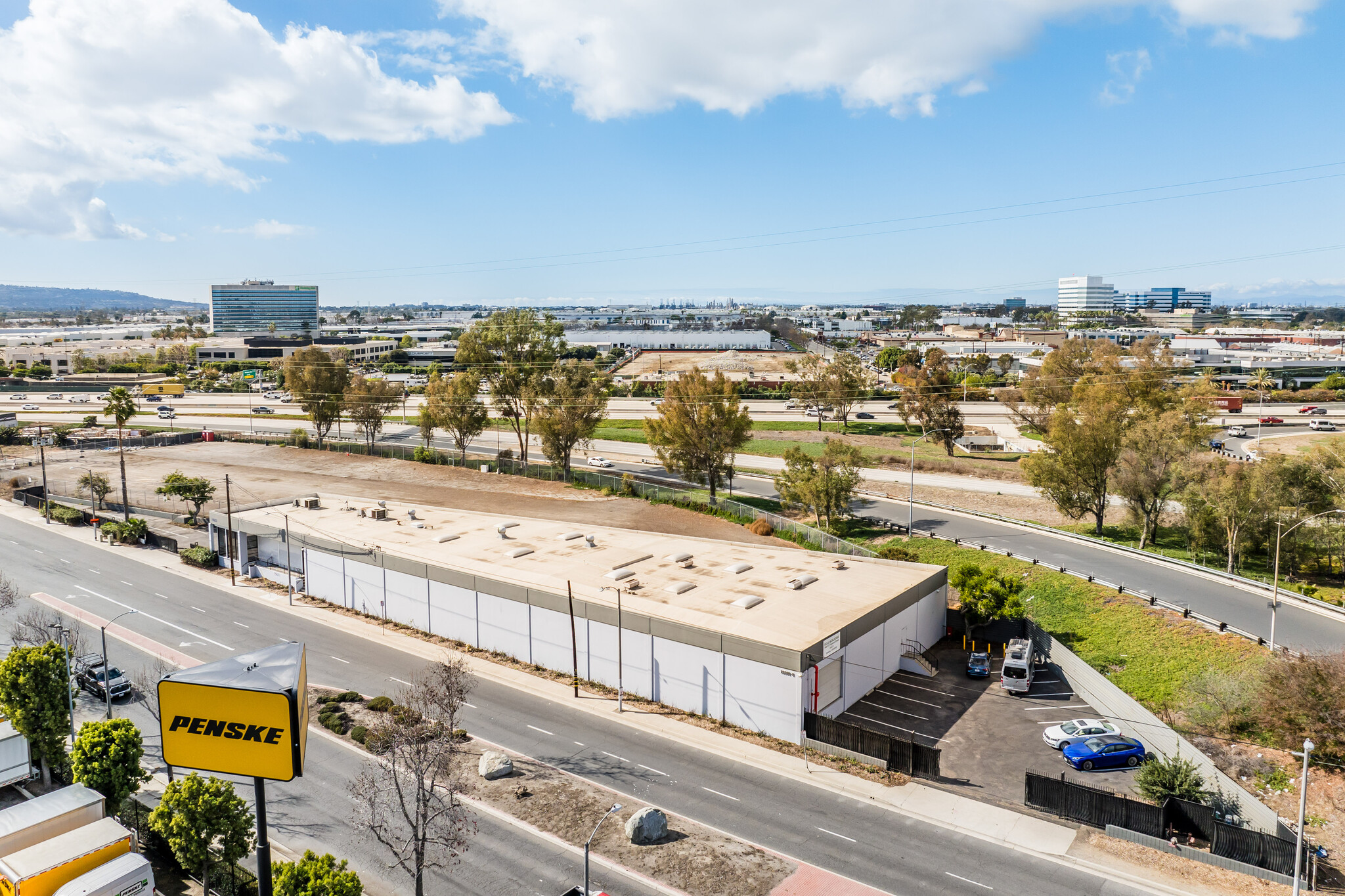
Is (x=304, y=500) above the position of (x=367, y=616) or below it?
above

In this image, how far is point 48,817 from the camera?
2258 cm

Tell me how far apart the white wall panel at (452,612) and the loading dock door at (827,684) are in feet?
60.1

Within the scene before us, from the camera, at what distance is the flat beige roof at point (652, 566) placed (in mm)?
35750

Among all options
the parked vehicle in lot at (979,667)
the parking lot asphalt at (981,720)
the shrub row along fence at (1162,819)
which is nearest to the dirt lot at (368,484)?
the parked vehicle in lot at (979,667)

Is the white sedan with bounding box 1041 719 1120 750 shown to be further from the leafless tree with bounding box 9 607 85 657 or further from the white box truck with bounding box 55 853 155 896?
the leafless tree with bounding box 9 607 85 657

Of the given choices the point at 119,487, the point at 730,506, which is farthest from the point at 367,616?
the point at 119,487

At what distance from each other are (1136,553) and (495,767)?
135 feet

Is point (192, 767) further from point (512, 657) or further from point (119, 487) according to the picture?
point (119, 487)

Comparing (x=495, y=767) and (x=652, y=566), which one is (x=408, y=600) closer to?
(x=652, y=566)

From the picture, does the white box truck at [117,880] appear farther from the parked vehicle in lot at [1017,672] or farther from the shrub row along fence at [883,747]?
the parked vehicle in lot at [1017,672]

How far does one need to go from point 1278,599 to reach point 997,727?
19.4 meters

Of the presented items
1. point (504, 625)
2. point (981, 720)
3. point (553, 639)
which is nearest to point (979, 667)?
point (981, 720)

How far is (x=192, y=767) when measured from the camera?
53.9 feet

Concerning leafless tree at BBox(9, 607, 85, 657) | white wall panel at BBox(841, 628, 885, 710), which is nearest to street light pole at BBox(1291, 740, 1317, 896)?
white wall panel at BBox(841, 628, 885, 710)
